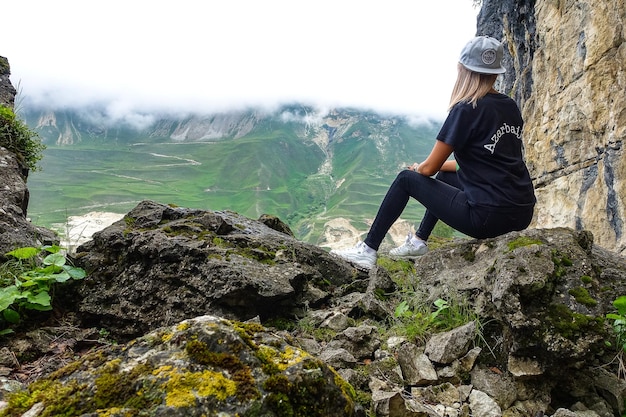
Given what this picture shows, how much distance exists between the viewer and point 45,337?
199 inches

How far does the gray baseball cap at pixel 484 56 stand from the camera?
19.8 feet

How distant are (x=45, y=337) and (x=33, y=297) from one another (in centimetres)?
55

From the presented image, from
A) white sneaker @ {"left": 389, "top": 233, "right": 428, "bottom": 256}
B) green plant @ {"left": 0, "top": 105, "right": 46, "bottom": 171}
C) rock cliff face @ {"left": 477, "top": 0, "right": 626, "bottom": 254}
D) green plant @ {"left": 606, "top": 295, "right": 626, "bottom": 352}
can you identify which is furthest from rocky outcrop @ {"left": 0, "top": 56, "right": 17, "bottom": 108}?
rock cliff face @ {"left": 477, "top": 0, "right": 626, "bottom": 254}

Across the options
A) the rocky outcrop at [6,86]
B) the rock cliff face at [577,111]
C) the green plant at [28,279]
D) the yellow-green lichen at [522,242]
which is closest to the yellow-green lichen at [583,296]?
the yellow-green lichen at [522,242]

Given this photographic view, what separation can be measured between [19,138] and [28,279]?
4302mm

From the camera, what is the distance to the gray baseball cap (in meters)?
6.02

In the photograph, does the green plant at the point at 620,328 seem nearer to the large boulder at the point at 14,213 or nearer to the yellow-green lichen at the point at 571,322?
the yellow-green lichen at the point at 571,322

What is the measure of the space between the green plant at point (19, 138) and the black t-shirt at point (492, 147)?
802cm

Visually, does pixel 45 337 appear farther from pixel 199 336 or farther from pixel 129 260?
pixel 199 336

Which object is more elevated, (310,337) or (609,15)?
(609,15)

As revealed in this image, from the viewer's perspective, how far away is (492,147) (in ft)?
19.4

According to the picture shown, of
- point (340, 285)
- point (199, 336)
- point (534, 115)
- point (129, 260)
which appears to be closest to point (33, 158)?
point (129, 260)

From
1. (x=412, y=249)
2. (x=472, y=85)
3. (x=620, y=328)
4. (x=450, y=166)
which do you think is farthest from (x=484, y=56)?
(x=620, y=328)

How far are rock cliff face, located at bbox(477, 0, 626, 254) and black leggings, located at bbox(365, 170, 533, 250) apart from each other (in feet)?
29.5
